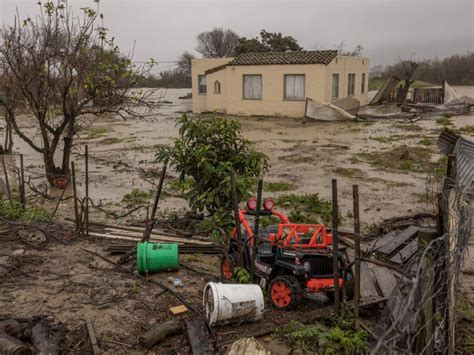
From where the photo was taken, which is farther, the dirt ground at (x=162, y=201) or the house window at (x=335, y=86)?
the house window at (x=335, y=86)

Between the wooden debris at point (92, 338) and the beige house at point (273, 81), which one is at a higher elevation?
the beige house at point (273, 81)

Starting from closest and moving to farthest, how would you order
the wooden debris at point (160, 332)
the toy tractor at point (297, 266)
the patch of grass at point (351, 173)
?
the wooden debris at point (160, 332) → the toy tractor at point (297, 266) → the patch of grass at point (351, 173)

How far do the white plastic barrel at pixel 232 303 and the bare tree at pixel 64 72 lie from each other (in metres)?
8.11

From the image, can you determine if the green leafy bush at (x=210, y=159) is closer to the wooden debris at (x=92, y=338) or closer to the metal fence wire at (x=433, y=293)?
the wooden debris at (x=92, y=338)

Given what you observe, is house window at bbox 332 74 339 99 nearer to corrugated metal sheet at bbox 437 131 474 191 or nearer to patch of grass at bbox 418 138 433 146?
patch of grass at bbox 418 138 433 146

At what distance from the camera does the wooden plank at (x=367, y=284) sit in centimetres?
568

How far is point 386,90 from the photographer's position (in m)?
34.0

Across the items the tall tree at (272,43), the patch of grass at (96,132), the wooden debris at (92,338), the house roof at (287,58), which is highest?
the tall tree at (272,43)

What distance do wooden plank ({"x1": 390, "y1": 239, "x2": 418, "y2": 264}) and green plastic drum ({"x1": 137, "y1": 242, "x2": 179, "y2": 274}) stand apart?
11.4ft

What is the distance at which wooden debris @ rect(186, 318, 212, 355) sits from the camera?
15.1 feet

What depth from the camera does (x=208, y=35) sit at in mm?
70062

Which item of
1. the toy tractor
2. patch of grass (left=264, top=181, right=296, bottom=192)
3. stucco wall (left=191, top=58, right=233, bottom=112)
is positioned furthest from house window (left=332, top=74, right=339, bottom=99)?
the toy tractor

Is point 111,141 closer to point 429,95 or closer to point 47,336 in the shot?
point 47,336

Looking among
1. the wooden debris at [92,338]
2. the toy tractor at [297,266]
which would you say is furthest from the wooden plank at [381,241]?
the wooden debris at [92,338]
